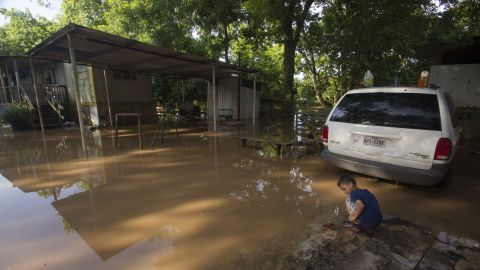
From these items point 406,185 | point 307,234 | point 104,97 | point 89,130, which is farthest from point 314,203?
point 104,97

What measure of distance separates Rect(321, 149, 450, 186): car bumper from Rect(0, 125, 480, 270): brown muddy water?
1.42 feet

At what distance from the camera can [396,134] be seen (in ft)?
12.8

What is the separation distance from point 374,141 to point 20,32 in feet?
89.2

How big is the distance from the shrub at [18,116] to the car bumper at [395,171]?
13.3 meters

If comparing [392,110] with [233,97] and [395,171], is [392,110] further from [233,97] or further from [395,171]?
[233,97]

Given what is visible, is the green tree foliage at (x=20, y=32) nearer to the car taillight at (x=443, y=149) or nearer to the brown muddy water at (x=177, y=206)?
the brown muddy water at (x=177, y=206)

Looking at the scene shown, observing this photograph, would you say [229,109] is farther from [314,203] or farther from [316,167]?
[314,203]

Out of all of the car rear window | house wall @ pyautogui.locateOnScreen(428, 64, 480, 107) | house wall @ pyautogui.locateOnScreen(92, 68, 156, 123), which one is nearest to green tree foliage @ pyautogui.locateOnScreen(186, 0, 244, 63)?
house wall @ pyautogui.locateOnScreen(92, 68, 156, 123)

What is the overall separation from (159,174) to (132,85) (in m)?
10.3

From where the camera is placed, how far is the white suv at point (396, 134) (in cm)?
369

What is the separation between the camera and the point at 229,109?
15.7 metres

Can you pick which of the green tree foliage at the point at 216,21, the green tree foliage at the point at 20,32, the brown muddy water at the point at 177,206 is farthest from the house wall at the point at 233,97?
the green tree foliage at the point at 20,32

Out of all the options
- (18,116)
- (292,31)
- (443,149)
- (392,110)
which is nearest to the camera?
(443,149)

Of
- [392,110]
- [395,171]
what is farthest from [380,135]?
[395,171]
